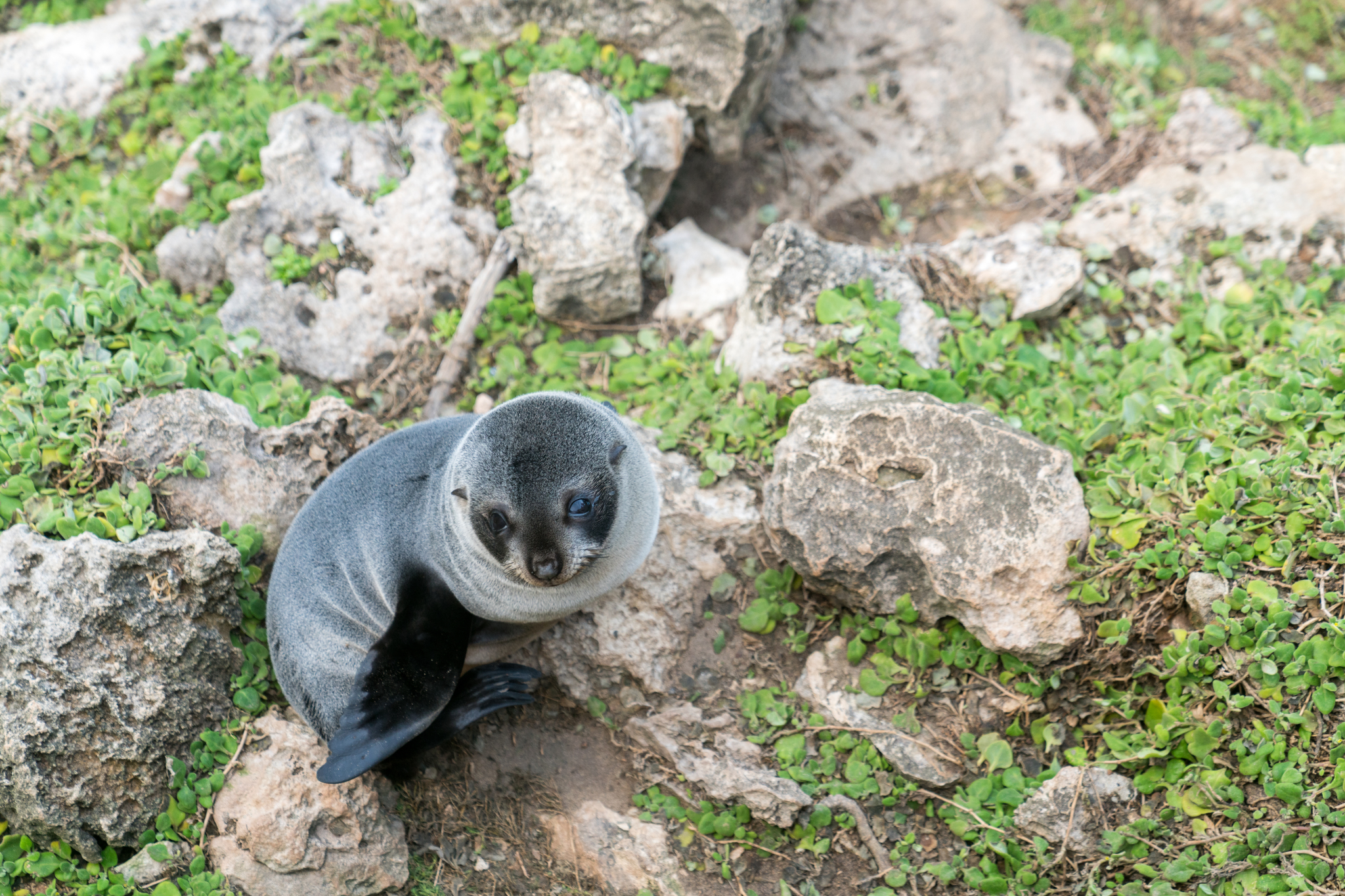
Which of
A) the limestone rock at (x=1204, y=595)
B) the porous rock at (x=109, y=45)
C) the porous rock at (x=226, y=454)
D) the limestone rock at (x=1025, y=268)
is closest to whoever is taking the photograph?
the limestone rock at (x=1204, y=595)

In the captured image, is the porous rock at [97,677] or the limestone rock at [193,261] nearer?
the porous rock at [97,677]

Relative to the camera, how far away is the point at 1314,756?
3113 millimetres

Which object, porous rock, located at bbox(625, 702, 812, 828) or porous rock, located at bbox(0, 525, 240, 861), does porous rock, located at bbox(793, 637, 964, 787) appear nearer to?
porous rock, located at bbox(625, 702, 812, 828)

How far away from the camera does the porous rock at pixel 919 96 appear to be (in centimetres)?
618

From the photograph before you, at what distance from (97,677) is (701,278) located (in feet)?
12.0

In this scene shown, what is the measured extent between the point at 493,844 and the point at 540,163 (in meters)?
3.67

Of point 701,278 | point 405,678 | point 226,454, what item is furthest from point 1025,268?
point 226,454

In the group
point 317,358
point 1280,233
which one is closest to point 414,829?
point 317,358

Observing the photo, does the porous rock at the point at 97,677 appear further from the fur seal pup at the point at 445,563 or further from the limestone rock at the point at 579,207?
the limestone rock at the point at 579,207

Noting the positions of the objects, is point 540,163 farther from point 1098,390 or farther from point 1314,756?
point 1314,756

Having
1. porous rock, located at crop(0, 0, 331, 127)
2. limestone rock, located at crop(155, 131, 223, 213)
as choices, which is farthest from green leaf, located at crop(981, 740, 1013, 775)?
porous rock, located at crop(0, 0, 331, 127)

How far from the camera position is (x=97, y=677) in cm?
348

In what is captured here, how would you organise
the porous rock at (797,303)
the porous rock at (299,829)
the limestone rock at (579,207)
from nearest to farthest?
the porous rock at (299,829)
the porous rock at (797,303)
the limestone rock at (579,207)

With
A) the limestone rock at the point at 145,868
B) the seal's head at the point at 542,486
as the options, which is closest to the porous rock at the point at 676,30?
the seal's head at the point at 542,486
